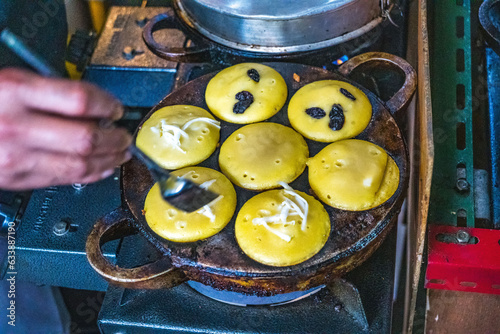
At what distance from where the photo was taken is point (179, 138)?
1.67 metres

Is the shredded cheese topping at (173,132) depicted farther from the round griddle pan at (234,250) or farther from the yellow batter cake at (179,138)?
the round griddle pan at (234,250)

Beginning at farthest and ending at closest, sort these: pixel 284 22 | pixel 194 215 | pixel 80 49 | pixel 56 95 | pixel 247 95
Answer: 1. pixel 80 49
2. pixel 284 22
3. pixel 247 95
4. pixel 194 215
5. pixel 56 95

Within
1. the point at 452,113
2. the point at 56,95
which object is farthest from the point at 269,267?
the point at 452,113

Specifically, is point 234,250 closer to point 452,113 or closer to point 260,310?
point 260,310

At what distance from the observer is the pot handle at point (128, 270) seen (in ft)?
4.58

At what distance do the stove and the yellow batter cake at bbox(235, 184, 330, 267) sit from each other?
0.30 metres

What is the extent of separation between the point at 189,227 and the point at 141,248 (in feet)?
1.18

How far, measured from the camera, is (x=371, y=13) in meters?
2.05

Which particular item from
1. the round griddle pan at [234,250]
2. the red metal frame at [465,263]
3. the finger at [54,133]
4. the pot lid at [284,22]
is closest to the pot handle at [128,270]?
the round griddle pan at [234,250]

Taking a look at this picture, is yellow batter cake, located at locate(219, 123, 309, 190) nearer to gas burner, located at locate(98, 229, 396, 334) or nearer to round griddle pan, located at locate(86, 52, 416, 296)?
round griddle pan, located at locate(86, 52, 416, 296)

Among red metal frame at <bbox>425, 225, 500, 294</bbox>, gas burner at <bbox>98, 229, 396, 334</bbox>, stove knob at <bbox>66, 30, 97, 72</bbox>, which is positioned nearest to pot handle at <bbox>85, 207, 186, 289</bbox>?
gas burner at <bbox>98, 229, 396, 334</bbox>

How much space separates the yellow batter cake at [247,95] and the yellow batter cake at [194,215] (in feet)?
1.13

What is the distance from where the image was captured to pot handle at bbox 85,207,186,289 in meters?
1.40

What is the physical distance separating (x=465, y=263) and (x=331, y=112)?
712 millimetres
